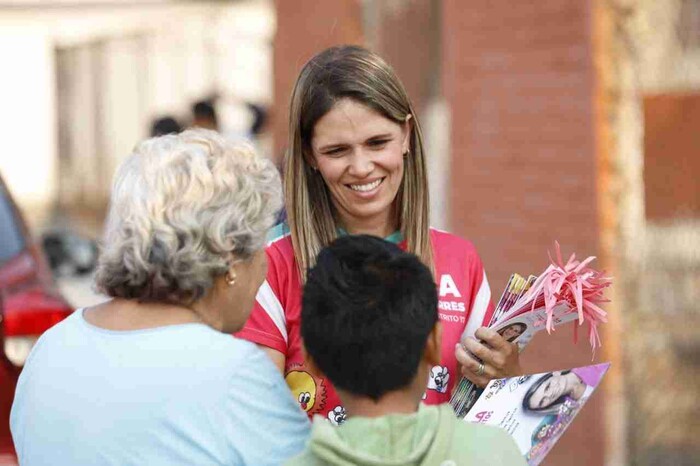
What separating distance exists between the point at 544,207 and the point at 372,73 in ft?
12.6

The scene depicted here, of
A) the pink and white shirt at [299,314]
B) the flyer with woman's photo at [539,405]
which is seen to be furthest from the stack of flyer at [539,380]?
the pink and white shirt at [299,314]

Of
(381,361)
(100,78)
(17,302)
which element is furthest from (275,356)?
(100,78)

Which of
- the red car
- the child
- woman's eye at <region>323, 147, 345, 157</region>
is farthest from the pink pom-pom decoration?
the red car

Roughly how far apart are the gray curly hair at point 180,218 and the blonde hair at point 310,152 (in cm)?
58

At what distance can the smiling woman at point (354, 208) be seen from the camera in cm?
331

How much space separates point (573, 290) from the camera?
3.06m

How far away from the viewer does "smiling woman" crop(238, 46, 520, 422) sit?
3307 millimetres

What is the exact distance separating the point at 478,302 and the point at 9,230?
3119 mm

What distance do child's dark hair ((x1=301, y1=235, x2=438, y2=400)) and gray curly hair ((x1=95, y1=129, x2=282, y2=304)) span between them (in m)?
0.21

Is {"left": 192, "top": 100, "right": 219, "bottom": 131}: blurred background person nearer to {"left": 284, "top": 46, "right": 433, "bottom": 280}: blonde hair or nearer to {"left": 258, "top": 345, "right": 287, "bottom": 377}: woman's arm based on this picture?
{"left": 284, "top": 46, "right": 433, "bottom": 280}: blonde hair

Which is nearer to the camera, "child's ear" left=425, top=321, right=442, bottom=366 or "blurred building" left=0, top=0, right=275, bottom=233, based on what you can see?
"child's ear" left=425, top=321, right=442, bottom=366

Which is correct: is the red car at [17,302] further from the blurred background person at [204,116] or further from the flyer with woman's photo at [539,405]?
the blurred background person at [204,116]

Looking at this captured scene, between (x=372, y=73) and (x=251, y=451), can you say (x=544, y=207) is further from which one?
(x=251, y=451)

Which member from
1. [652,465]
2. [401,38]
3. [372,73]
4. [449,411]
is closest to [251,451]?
[449,411]
